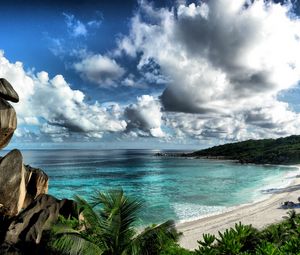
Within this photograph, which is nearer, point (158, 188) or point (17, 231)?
point (17, 231)

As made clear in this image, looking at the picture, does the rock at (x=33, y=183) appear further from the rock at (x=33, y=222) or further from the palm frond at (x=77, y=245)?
the palm frond at (x=77, y=245)

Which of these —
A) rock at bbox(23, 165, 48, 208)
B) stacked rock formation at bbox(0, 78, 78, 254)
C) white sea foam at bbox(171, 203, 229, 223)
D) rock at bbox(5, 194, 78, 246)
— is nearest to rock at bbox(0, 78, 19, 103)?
stacked rock formation at bbox(0, 78, 78, 254)

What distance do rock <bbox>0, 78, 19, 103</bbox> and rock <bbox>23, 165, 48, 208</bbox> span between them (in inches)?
206

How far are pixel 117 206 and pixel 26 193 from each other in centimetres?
1281

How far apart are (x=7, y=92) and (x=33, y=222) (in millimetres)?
8389

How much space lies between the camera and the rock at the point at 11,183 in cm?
1923

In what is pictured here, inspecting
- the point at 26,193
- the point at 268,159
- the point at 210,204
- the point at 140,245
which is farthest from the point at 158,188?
the point at 268,159

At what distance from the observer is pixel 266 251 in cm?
982

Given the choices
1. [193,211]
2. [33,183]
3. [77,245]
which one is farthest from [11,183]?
[193,211]

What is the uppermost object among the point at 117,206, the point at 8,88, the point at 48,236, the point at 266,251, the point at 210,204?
the point at 8,88

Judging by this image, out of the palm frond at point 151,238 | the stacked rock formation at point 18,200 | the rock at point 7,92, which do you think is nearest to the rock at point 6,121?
the stacked rock formation at point 18,200

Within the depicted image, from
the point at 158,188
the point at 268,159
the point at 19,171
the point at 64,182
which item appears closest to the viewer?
the point at 19,171

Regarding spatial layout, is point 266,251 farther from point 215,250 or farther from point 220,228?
point 220,228

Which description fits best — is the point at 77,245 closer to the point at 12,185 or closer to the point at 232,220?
the point at 12,185
